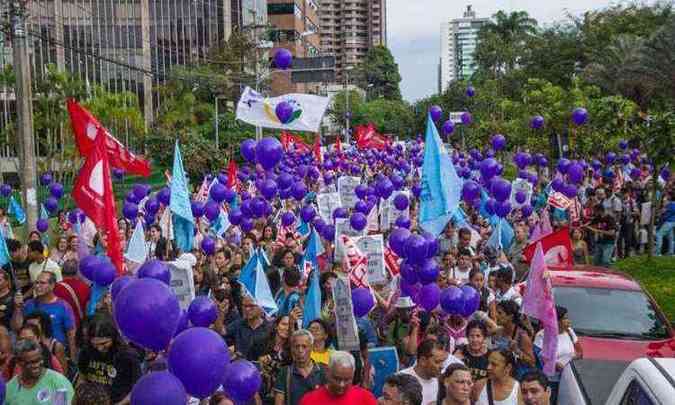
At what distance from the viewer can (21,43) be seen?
1359 centimetres

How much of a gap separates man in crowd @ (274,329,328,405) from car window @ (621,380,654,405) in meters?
1.96

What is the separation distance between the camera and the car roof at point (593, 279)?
8445 mm

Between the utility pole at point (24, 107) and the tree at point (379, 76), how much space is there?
112 metres

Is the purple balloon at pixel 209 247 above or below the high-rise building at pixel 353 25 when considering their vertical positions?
below

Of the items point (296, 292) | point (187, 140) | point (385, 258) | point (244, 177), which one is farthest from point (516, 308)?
point (187, 140)

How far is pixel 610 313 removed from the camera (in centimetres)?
805

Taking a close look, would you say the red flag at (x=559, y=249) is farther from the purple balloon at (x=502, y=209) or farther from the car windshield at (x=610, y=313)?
the purple balloon at (x=502, y=209)

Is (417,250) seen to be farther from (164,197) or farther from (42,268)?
(164,197)

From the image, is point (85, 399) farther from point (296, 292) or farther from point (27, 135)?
point (27, 135)

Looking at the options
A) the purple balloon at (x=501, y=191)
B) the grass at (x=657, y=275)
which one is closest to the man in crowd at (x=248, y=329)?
→ the grass at (x=657, y=275)

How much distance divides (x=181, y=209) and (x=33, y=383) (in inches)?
218

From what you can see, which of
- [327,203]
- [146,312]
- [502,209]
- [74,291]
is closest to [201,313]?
[146,312]

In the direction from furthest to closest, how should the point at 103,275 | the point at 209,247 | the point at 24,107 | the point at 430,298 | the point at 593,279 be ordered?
the point at 24,107, the point at 209,247, the point at 593,279, the point at 103,275, the point at 430,298

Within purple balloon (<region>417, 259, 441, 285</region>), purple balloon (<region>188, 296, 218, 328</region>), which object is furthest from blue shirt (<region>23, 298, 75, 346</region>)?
purple balloon (<region>417, 259, 441, 285</region>)
